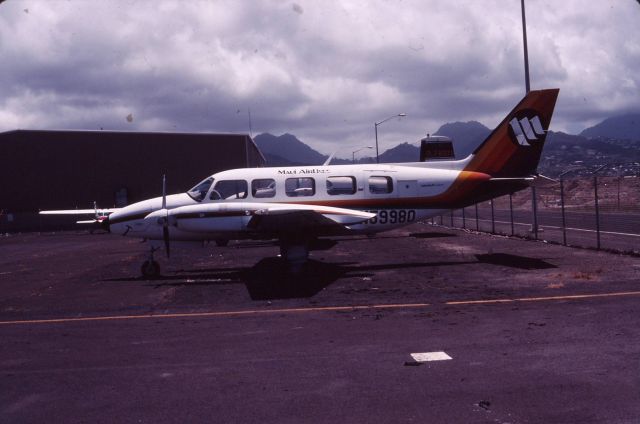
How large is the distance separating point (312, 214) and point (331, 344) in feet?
20.7

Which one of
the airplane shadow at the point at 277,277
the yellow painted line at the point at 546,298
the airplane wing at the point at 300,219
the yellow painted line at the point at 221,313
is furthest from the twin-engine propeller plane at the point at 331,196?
the yellow painted line at the point at 546,298

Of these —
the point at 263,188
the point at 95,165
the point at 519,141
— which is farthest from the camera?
the point at 95,165

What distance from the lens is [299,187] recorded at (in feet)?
54.9

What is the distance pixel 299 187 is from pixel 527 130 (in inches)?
305

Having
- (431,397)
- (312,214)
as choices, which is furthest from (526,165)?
(431,397)

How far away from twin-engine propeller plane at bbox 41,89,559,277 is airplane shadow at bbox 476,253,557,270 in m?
1.91

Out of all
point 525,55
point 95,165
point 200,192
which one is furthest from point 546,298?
point 95,165

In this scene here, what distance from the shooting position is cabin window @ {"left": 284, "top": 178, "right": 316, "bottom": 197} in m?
16.6

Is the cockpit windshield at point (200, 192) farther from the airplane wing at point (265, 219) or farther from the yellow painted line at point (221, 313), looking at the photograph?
the yellow painted line at point (221, 313)

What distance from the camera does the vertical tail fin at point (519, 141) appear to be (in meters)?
17.7

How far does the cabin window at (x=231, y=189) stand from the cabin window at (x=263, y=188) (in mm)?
241

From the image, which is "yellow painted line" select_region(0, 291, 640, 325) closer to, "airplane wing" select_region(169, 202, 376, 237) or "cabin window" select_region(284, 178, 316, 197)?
"airplane wing" select_region(169, 202, 376, 237)

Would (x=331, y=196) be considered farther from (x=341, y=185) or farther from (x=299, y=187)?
(x=299, y=187)

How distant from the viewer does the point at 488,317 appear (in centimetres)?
932
